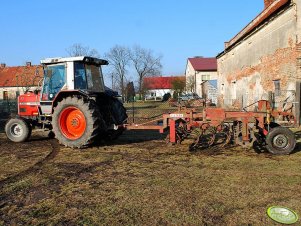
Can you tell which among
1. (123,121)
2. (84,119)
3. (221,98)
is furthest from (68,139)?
(221,98)

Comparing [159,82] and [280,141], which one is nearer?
[280,141]

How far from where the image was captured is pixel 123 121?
33.4ft

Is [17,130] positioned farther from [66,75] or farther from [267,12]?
[267,12]

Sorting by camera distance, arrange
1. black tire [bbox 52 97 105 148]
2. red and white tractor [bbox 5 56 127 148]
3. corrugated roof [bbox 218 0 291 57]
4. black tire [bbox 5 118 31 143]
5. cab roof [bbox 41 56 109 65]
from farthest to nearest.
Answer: corrugated roof [bbox 218 0 291 57]
black tire [bbox 5 118 31 143]
cab roof [bbox 41 56 109 65]
red and white tractor [bbox 5 56 127 148]
black tire [bbox 52 97 105 148]

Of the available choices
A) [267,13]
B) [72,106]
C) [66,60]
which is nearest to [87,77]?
[66,60]

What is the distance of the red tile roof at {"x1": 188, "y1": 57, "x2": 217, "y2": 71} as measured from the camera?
2355 inches

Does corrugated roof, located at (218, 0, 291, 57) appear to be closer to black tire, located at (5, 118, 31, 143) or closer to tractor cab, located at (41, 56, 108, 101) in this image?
tractor cab, located at (41, 56, 108, 101)

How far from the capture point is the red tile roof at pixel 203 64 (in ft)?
196

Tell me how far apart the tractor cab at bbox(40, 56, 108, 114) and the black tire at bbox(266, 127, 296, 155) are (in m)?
4.75

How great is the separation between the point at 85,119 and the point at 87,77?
145 centimetres

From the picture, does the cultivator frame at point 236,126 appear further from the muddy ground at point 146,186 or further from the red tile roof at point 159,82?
the red tile roof at point 159,82

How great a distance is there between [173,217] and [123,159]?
11.7 feet

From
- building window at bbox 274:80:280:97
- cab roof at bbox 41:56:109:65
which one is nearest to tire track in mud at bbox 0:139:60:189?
cab roof at bbox 41:56:109:65

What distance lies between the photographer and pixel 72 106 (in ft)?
28.9
